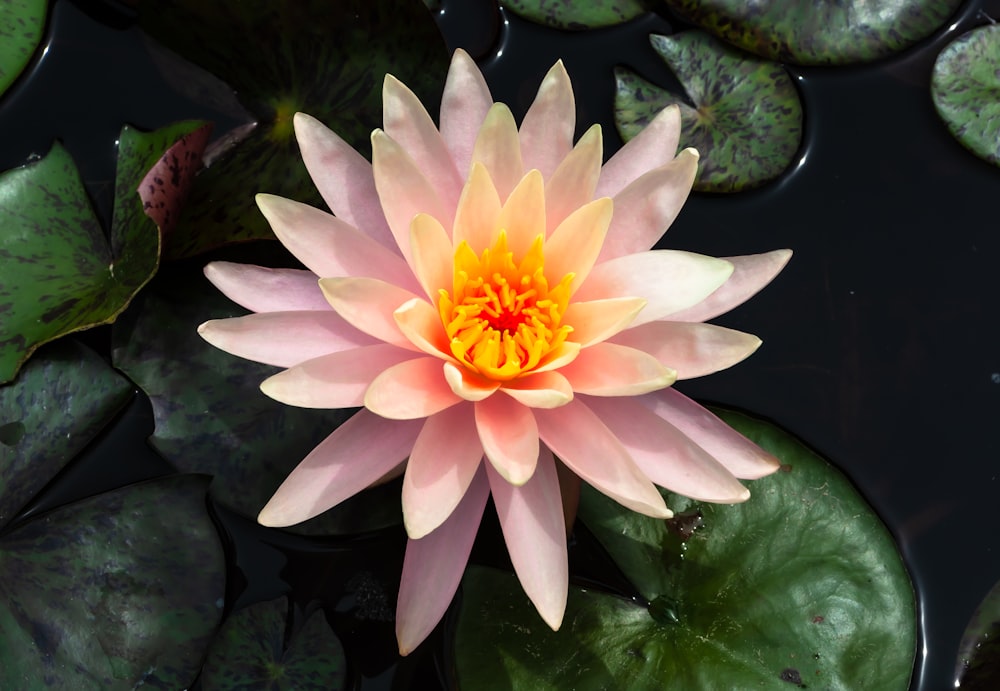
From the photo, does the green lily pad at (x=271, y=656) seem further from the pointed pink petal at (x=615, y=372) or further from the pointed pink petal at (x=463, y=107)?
the pointed pink petal at (x=463, y=107)

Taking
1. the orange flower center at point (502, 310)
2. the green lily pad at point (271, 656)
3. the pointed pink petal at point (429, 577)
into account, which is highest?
the orange flower center at point (502, 310)

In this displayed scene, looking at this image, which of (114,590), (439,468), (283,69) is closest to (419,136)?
(439,468)

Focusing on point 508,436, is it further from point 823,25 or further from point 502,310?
point 823,25

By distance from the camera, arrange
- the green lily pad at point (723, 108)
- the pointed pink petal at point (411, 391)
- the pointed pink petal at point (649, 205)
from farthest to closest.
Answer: the green lily pad at point (723, 108), the pointed pink petal at point (649, 205), the pointed pink petal at point (411, 391)

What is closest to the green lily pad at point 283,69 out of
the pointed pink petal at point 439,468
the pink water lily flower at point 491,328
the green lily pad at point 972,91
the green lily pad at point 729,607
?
the pink water lily flower at point 491,328

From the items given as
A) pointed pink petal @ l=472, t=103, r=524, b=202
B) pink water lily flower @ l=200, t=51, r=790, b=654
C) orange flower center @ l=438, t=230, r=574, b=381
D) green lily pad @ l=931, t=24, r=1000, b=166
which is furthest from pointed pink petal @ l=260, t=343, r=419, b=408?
green lily pad @ l=931, t=24, r=1000, b=166

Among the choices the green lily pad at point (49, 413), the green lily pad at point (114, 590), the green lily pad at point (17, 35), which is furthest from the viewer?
the green lily pad at point (17, 35)

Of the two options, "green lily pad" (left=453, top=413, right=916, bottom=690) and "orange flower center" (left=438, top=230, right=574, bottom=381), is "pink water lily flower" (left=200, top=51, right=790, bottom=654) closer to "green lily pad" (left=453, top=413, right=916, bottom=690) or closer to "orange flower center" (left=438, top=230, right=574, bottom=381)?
"orange flower center" (left=438, top=230, right=574, bottom=381)
